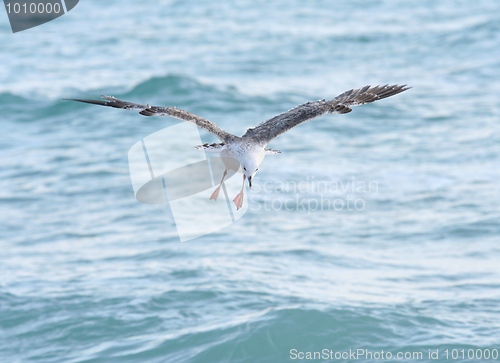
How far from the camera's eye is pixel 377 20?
115ft

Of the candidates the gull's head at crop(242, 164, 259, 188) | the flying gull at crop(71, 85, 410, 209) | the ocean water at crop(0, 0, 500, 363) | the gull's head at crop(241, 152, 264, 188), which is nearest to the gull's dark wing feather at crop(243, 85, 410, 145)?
the flying gull at crop(71, 85, 410, 209)

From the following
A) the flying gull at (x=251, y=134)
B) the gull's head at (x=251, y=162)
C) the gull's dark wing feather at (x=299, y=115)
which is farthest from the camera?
the gull's dark wing feather at (x=299, y=115)

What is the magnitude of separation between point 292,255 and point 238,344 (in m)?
3.41

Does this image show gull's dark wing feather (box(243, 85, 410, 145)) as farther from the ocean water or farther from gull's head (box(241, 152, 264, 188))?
the ocean water

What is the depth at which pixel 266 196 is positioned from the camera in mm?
22812

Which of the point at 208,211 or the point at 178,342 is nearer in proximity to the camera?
the point at 178,342

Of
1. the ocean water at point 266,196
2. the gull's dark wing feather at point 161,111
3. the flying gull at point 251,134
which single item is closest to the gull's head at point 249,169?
the flying gull at point 251,134

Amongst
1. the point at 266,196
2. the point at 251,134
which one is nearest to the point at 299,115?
the point at 251,134

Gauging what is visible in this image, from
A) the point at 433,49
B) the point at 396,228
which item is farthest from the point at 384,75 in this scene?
the point at 396,228

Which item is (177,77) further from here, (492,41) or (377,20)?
(492,41)

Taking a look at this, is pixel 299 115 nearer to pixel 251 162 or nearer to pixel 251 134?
pixel 251 134

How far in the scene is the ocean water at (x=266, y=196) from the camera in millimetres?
17953

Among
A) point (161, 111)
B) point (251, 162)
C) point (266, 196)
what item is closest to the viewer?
point (161, 111)

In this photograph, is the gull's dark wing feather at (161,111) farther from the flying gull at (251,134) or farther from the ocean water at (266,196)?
the ocean water at (266,196)
